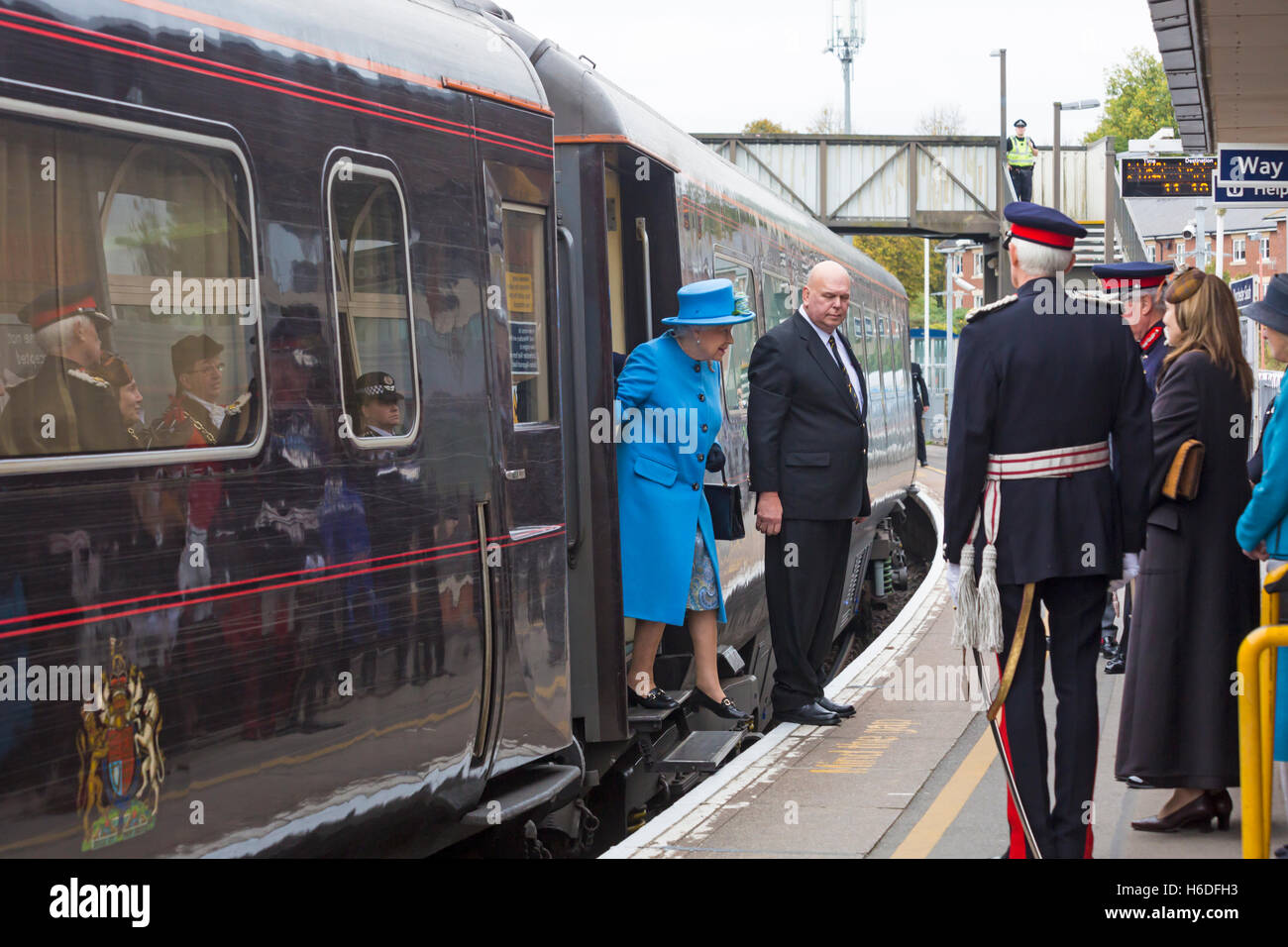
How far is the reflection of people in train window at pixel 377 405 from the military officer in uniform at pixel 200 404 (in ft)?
1.77

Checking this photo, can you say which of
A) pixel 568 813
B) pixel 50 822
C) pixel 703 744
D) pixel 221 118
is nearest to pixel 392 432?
pixel 221 118

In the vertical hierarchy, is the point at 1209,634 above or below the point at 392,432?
below

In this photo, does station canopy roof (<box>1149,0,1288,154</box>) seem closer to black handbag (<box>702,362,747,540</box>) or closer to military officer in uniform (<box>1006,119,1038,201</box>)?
black handbag (<box>702,362,747,540</box>)

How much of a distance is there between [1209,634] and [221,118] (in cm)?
383

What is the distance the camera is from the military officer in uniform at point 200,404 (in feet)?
12.5

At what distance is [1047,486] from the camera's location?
15.6ft

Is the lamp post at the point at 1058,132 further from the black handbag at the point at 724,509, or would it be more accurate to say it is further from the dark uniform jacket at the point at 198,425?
the dark uniform jacket at the point at 198,425

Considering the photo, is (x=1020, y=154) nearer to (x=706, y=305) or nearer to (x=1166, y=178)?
(x=1166, y=178)

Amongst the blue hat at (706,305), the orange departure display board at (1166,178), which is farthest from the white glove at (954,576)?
the orange departure display board at (1166,178)

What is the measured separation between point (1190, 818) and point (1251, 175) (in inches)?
283

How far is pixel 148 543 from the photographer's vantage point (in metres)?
3.64

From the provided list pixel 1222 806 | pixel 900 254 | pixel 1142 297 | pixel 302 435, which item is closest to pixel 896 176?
pixel 1142 297

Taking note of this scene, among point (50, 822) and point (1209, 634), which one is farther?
point (1209, 634)
